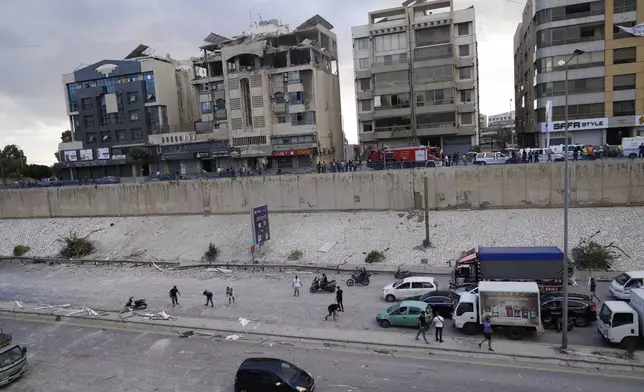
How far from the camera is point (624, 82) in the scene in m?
49.2

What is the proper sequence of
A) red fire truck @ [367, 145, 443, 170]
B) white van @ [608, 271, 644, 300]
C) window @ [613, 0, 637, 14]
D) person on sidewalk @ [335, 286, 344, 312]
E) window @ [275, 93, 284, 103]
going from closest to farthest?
white van @ [608, 271, 644, 300], person on sidewalk @ [335, 286, 344, 312], red fire truck @ [367, 145, 443, 170], window @ [613, 0, 637, 14], window @ [275, 93, 284, 103]

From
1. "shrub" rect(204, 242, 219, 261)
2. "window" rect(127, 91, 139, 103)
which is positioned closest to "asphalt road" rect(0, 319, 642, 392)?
"shrub" rect(204, 242, 219, 261)

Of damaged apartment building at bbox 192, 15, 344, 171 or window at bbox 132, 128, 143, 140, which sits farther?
window at bbox 132, 128, 143, 140

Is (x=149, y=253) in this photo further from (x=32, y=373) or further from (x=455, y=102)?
(x=455, y=102)

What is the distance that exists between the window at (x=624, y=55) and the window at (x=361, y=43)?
2945 cm

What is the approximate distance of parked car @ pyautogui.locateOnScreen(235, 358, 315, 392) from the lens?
14.6m

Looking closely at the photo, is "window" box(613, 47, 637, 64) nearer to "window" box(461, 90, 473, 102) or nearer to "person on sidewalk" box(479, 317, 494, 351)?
"window" box(461, 90, 473, 102)

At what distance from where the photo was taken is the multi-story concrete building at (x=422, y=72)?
58.2m

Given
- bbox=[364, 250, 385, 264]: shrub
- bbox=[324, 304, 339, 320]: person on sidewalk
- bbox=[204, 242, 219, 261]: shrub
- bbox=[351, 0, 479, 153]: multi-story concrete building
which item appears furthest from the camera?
bbox=[351, 0, 479, 153]: multi-story concrete building

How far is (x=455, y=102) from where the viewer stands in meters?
58.6

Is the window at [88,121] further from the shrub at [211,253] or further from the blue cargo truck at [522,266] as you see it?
the blue cargo truck at [522,266]

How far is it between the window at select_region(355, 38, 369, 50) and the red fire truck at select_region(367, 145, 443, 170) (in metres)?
23.6

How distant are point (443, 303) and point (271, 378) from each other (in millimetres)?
10633

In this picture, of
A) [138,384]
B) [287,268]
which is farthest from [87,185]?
[138,384]
